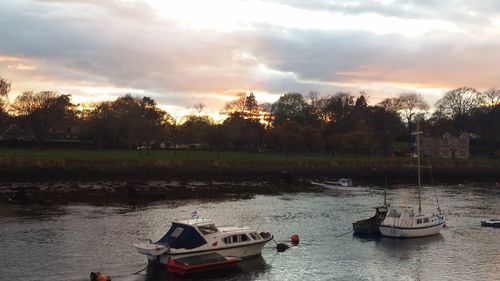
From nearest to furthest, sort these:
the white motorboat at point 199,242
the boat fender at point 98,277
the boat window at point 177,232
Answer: the boat fender at point 98,277 < the white motorboat at point 199,242 < the boat window at point 177,232

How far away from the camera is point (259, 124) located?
563 ft

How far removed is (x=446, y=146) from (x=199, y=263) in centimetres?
15715

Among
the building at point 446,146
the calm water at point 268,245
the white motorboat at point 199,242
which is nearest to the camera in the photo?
the calm water at point 268,245

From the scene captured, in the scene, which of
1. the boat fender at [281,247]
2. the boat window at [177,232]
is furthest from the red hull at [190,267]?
the boat fender at [281,247]

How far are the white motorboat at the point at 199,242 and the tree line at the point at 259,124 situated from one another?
84979 mm

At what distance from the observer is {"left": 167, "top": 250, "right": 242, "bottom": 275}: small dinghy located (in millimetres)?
35531

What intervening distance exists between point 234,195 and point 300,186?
17688 millimetres

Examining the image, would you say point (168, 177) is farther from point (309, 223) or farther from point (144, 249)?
point (144, 249)

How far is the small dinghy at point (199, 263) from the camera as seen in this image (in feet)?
117

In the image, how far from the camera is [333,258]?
136 ft

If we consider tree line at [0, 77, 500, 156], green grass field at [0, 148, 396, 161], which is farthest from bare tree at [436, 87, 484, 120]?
green grass field at [0, 148, 396, 161]

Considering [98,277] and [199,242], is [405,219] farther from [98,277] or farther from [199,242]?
[98,277]

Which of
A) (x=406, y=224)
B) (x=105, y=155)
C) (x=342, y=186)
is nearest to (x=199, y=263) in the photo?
(x=406, y=224)

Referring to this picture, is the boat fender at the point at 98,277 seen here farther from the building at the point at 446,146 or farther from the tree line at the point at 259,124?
the building at the point at 446,146
